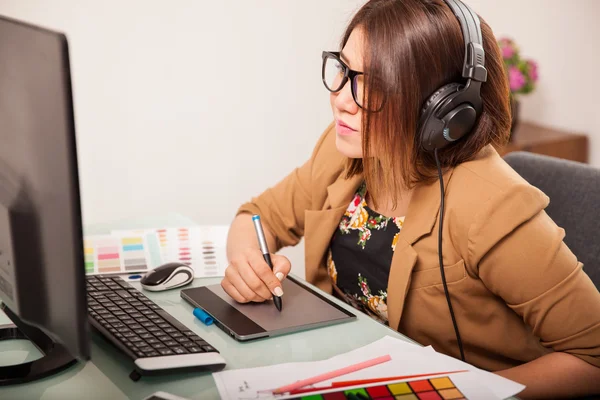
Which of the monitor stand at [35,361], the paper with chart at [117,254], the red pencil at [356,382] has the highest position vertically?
the red pencil at [356,382]

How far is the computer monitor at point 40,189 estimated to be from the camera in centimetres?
66

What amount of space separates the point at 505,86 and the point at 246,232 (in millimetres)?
560

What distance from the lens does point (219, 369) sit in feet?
2.95

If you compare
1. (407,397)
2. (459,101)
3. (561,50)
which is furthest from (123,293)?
(561,50)

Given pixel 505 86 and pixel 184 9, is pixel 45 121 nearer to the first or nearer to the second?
pixel 505 86

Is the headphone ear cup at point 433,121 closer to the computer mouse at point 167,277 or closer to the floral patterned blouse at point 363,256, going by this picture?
the floral patterned blouse at point 363,256

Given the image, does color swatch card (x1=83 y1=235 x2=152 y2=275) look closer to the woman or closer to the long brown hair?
→ the woman

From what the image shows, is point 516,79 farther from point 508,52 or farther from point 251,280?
point 251,280

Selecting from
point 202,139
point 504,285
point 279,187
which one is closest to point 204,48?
point 202,139

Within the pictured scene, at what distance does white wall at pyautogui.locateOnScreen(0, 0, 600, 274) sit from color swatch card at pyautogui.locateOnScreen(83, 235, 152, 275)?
104 cm

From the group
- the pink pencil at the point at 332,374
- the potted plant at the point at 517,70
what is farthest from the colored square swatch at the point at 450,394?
the potted plant at the point at 517,70

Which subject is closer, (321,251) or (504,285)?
(504,285)

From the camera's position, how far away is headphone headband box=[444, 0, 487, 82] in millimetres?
1063

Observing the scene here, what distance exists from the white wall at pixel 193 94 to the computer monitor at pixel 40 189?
61.1 inches
